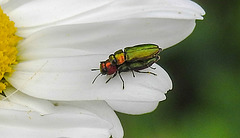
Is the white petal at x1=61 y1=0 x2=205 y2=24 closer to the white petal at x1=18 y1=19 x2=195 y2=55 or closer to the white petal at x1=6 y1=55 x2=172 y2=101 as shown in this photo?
the white petal at x1=18 y1=19 x2=195 y2=55

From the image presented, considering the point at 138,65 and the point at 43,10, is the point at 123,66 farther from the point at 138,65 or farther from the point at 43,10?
the point at 43,10

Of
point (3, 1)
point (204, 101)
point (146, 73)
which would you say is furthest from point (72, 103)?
point (204, 101)

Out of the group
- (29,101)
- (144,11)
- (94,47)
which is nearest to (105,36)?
(94,47)

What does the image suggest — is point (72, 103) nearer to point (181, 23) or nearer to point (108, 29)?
point (108, 29)

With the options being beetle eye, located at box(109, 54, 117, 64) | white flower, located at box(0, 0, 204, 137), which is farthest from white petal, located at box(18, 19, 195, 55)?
beetle eye, located at box(109, 54, 117, 64)

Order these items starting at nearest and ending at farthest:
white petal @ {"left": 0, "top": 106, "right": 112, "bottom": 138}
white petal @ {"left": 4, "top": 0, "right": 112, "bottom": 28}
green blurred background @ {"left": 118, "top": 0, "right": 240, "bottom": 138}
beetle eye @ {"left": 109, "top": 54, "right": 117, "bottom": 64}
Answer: white petal @ {"left": 0, "top": 106, "right": 112, "bottom": 138}, beetle eye @ {"left": 109, "top": 54, "right": 117, "bottom": 64}, white petal @ {"left": 4, "top": 0, "right": 112, "bottom": 28}, green blurred background @ {"left": 118, "top": 0, "right": 240, "bottom": 138}

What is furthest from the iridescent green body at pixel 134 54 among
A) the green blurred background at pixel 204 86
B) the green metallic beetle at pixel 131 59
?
the green blurred background at pixel 204 86

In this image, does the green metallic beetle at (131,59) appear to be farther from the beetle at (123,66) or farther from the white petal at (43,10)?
the white petal at (43,10)
